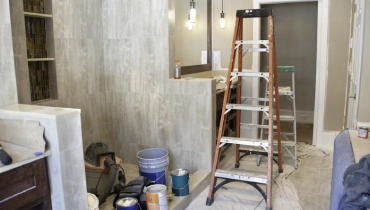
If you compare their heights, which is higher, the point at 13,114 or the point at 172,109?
the point at 13,114

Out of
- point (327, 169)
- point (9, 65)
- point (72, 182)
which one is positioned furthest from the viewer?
point (327, 169)

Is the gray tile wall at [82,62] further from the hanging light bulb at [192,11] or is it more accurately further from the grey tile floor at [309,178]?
the grey tile floor at [309,178]

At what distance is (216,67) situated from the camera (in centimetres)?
528

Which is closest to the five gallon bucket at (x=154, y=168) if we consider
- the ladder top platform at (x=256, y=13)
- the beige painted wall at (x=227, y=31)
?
the ladder top platform at (x=256, y=13)

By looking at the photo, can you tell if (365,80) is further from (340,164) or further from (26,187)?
(26,187)

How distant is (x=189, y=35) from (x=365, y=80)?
2.48 meters

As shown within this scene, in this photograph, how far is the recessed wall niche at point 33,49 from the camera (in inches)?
105

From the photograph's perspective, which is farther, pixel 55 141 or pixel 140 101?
pixel 140 101

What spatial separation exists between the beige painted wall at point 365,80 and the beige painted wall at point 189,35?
2.27 meters

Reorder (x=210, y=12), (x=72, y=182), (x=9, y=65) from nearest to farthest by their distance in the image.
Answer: (x=72, y=182) → (x=9, y=65) → (x=210, y=12)

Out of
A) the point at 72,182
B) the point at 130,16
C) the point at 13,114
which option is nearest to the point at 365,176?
the point at 72,182

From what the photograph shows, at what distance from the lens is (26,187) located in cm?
162

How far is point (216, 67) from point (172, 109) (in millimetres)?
1931

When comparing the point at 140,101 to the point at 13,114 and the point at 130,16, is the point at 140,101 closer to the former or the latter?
the point at 130,16
